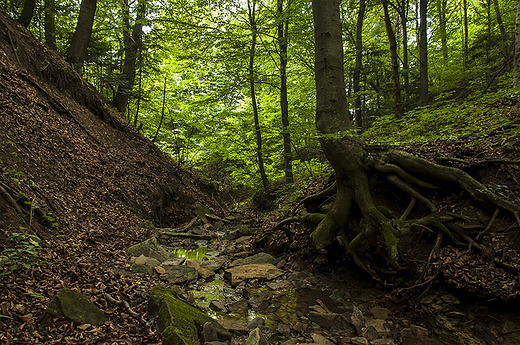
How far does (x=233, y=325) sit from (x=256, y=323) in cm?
37

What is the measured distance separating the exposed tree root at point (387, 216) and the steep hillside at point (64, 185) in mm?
3818

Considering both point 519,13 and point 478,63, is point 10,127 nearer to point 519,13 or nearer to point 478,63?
point 519,13

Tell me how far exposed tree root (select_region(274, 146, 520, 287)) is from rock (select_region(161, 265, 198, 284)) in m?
2.59

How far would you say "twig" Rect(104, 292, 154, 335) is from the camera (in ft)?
10.3

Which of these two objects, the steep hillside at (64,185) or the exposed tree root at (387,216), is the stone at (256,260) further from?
the steep hillside at (64,185)

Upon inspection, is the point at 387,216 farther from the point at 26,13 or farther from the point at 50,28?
the point at 50,28

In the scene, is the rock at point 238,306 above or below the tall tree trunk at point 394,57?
below

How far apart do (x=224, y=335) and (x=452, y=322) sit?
9.62 feet

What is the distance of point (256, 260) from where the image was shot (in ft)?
21.5

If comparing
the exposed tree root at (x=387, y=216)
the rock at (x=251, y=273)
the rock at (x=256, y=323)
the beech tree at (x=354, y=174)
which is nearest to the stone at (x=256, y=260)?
the rock at (x=251, y=273)

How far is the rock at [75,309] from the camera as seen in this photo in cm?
285

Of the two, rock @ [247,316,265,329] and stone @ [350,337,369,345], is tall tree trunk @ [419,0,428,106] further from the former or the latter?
rock @ [247,316,265,329]

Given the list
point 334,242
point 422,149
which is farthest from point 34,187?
point 422,149

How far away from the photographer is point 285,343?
3453 millimetres
